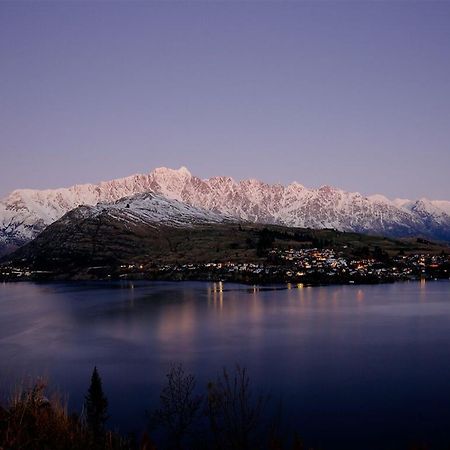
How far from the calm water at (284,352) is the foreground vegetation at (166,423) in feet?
6.95

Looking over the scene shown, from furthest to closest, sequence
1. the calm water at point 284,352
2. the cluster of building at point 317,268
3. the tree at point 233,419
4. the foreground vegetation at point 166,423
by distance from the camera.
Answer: the cluster of building at point 317,268, the calm water at point 284,352, the tree at point 233,419, the foreground vegetation at point 166,423

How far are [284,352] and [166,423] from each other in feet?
83.1

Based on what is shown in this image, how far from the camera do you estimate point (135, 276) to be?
19038 centimetres

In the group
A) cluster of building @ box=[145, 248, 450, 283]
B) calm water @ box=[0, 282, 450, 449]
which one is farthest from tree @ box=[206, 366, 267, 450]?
cluster of building @ box=[145, 248, 450, 283]

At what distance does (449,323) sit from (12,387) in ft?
190

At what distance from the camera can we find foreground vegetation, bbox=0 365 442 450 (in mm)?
15016

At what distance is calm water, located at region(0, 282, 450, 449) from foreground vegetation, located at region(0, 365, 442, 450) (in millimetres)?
2119

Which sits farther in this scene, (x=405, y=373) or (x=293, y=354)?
(x=293, y=354)

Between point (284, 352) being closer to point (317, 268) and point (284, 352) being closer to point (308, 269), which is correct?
point (308, 269)

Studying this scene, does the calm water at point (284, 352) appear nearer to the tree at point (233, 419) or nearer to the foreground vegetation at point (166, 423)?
the foreground vegetation at point (166, 423)

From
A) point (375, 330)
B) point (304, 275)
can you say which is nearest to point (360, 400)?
point (375, 330)

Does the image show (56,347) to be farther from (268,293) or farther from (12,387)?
(268,293)

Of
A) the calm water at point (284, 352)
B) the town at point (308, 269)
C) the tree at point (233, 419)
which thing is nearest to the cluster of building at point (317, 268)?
the town at point (308, 269)

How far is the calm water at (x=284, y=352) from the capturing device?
3509 cm
